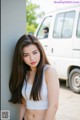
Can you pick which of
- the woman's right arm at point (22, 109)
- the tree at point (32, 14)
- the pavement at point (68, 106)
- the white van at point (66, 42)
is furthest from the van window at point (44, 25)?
the tree at point (32, 14)

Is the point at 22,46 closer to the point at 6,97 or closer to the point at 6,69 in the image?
the point at 6,69

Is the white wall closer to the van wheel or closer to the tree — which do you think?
the van wheel

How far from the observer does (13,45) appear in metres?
2.05

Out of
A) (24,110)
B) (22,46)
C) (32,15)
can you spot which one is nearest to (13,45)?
(22,46)

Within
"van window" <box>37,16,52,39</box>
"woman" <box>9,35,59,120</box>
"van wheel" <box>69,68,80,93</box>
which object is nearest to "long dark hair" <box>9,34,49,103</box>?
"woman" <box>9,35,59,120</box>

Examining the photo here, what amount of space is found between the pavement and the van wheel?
0.12 m

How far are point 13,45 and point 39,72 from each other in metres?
0.28

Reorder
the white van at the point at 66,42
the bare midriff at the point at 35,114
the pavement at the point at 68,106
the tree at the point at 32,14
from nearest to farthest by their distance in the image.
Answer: the bare midriff at the point at 35,114 < the pavement at the point at 68,106 < the white van at the point at 66,42 < the tree at the point at 32,14

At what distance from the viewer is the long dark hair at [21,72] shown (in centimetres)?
200

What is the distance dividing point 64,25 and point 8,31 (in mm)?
4558

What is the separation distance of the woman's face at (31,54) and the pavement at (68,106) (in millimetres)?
2703

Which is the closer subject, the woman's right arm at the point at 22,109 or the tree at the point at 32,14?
the woman's right arm at the point at 22,109

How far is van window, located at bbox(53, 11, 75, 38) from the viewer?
6.25 metres

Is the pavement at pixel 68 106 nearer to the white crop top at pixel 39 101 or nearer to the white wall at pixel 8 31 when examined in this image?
the white crop top at pixel 39 101
